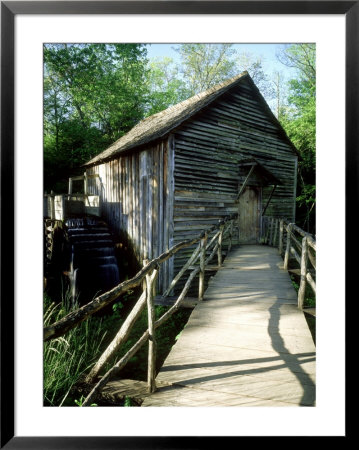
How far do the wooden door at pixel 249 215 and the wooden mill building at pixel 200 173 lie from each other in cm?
4

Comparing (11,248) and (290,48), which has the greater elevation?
(290,48)

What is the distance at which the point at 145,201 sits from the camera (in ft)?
27.1

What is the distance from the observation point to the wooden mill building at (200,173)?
296 inches

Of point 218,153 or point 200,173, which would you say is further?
point 218,153

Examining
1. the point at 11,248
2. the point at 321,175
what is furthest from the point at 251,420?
the point at 11,248

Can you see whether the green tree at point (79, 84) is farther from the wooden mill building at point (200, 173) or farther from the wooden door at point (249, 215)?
the wooden door at point (249, 215)

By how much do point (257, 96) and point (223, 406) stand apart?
31.6 feet

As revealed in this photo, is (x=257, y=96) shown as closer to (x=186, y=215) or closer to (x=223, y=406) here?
(x=186, y=215)

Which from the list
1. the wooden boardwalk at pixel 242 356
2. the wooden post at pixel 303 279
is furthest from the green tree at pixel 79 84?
the wooden post at pixel 303 279

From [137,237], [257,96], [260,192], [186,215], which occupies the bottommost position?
[137,237]

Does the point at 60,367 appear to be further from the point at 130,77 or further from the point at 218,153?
the point at 218,153

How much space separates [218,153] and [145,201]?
277cm

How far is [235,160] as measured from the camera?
8.84 metres

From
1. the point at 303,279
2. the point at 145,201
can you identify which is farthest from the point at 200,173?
the point at 303,279
